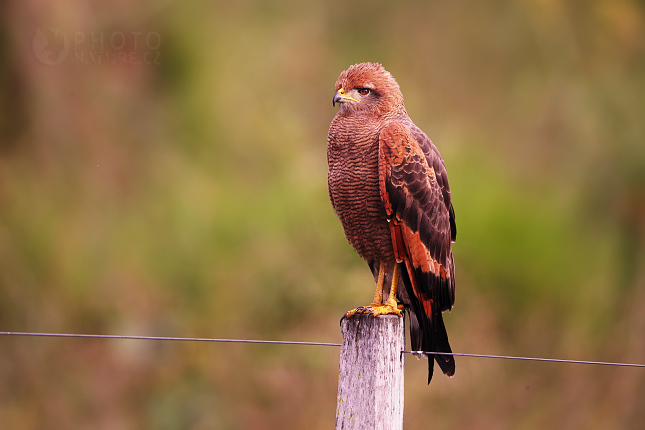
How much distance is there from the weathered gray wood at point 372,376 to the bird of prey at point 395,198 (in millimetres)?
286

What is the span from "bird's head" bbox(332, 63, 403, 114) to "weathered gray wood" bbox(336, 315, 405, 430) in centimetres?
91

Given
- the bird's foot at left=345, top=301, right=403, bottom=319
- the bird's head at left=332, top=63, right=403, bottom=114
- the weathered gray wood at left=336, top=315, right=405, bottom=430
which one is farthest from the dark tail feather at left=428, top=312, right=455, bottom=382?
the bird's head at left=332, top=63, right=403, bottom=114

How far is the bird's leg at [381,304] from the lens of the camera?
6.41 feet

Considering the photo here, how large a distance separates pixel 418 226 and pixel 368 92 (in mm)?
582

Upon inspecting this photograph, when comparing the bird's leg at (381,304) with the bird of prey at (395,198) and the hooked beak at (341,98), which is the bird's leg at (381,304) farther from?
the hooked beak at (341,98)

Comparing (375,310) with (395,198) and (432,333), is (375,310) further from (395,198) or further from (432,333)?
(395,198)

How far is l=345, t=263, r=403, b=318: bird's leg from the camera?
6.41 ft

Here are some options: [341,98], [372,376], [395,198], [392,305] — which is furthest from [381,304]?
[341,98]

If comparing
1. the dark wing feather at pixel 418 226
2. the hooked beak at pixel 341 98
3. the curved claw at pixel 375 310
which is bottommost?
the curved claw at pixel 375 310

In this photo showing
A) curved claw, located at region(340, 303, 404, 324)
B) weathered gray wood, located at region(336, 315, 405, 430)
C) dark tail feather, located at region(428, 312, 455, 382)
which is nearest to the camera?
weathered gray wood, located at region(336, 315, 405, 430)

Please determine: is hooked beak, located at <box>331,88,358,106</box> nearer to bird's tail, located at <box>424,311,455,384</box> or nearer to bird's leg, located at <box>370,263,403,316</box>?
bird's leg, located at <box>370,263,403,316</box>

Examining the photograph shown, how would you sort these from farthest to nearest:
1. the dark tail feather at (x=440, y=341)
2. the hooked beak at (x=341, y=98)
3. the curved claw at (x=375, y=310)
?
the hooked beak at (x=341, y=98), the dark tail feather at (x=440, y=341), the curved claw at (x=375, y=310)

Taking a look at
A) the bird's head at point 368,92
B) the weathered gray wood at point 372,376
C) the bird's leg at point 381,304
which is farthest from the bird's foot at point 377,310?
the bird's head at point 368,92

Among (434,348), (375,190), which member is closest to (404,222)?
(375,190)
